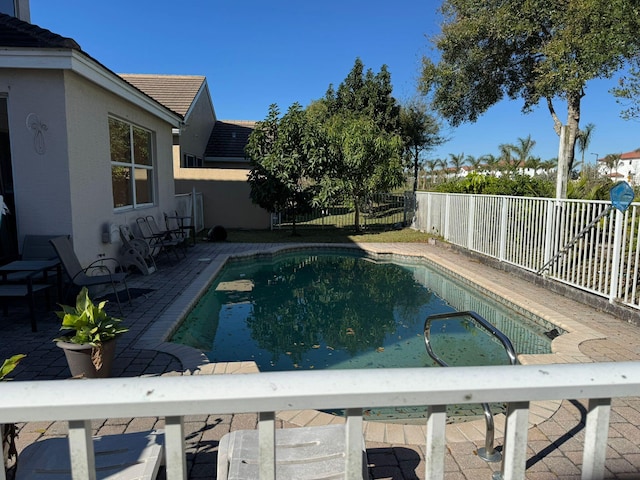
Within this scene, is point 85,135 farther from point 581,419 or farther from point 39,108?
point 581,419

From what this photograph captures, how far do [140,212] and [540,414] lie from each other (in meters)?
8.75

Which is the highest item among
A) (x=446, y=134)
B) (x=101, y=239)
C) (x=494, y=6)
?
(x=494, y=6)

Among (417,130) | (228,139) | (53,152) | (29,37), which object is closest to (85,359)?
(53,152)

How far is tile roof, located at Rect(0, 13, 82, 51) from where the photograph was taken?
18.5 feet

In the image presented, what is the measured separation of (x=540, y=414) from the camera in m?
3.10

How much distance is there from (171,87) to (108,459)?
63.6 feet

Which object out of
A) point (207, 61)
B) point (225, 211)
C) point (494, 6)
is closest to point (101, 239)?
point (225, 211)

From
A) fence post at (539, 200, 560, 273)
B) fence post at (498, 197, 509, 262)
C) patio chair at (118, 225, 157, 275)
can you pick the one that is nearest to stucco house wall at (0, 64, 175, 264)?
patio chair at (118, 225, 157, 275)

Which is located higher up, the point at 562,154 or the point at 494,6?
the point at 494,6

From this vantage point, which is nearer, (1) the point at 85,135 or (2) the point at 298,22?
(1) the point at 85,135

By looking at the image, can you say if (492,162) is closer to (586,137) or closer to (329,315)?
(586,137)

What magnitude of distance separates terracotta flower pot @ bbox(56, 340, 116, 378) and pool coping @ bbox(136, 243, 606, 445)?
701 mm

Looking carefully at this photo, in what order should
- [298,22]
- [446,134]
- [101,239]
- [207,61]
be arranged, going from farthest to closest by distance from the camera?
[446,134]
[207,61]
[298,22]
[101,239]

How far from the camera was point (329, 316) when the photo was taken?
6.83 m
